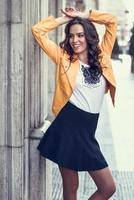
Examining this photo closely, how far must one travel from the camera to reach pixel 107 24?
4789 mm

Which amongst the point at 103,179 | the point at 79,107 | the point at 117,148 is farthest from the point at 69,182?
the point at 117,148

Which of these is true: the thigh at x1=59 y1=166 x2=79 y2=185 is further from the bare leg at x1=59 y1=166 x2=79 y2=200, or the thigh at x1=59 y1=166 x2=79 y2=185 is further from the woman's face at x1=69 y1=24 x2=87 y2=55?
the woman's face at x1=69 y1=24 x2=87 y2=55

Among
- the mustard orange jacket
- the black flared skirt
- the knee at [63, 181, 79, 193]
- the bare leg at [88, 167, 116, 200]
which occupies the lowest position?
the knee at [63, 181, 79, 193]

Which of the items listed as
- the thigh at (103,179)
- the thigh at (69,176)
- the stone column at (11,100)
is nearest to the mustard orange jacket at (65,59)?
the stone column at (11,100)

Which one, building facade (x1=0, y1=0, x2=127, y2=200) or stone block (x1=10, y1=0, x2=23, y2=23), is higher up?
stone block (x1=10, y1=0, x2=23, y2=23)

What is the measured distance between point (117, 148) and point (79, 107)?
180 inches

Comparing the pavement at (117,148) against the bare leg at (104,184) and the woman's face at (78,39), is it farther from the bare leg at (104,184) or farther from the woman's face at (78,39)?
the woman's face at (78,39)

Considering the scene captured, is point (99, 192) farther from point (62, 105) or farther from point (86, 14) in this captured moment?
point (86, 14)

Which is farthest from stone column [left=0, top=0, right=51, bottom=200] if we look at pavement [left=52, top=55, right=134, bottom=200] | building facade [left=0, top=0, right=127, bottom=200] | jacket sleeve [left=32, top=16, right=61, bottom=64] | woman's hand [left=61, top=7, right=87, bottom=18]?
pavement [left=52, top=55, right=134, bottom=200]

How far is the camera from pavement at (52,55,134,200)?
6.59 meters

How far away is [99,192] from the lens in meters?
4.47

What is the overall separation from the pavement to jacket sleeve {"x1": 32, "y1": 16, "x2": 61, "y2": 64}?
6.84 ft

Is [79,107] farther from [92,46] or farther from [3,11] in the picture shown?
[3,11]

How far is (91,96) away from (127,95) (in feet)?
38.4
